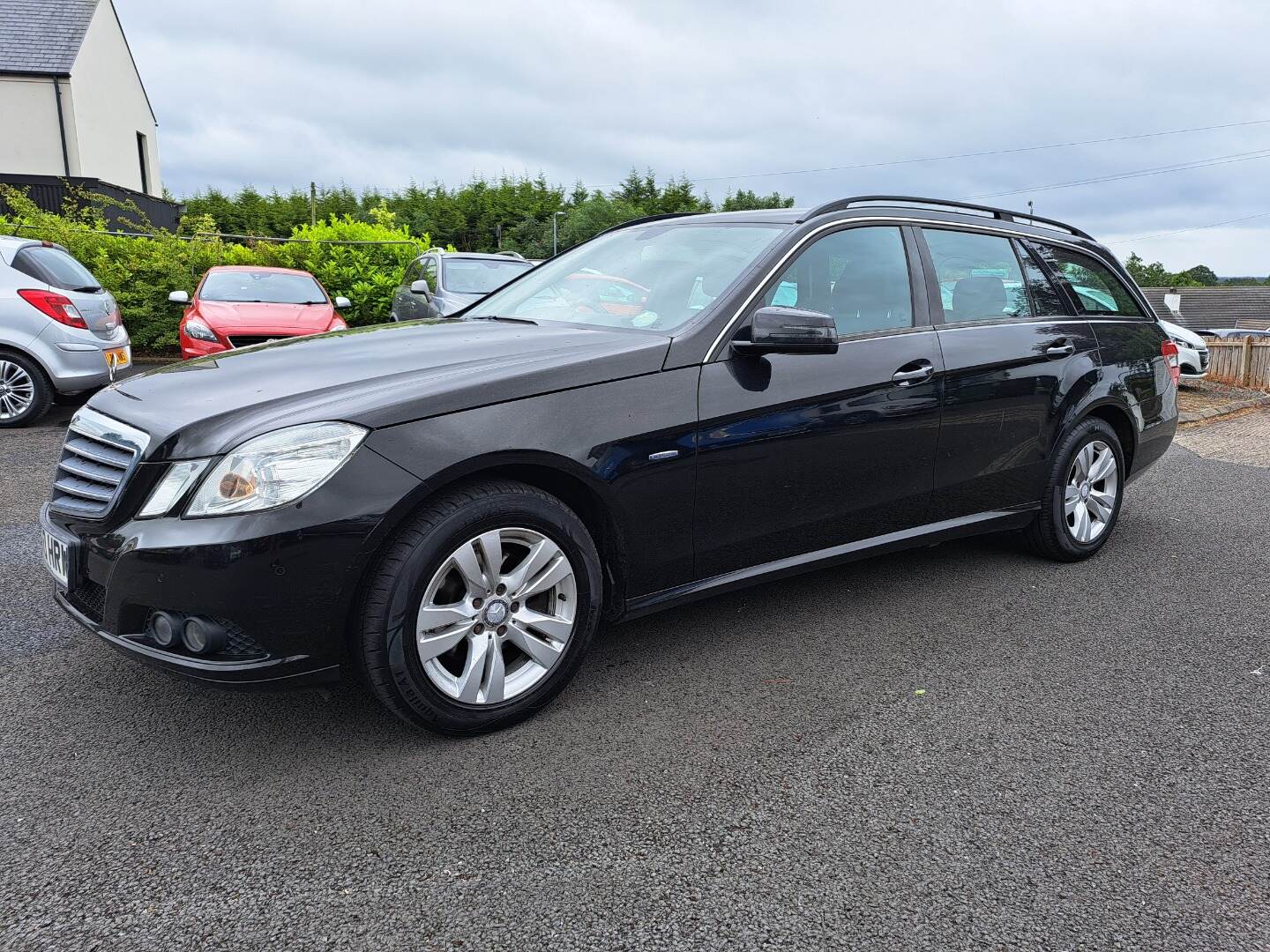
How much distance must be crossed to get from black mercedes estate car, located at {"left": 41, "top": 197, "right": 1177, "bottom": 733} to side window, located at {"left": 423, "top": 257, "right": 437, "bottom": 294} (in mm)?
7199

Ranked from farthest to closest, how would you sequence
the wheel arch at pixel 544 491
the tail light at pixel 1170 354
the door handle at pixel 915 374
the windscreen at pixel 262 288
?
the windscreen at pixel 262 288 → the tail light at pixel 1170 354 → the door handle at pixel 915 374 → the wheel arch at pixel 544 491

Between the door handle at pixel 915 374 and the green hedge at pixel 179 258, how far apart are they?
38.8 ft

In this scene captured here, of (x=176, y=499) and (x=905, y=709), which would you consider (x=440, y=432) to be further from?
(x=905, y=709)

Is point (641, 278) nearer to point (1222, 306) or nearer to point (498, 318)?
point (498, 318)

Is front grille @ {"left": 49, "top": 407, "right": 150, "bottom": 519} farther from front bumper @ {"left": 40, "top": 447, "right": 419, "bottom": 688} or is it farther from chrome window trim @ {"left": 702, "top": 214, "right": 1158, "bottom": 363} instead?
chrome window trim @ {"left": 702, "top": 214, "right": 1158, "bottom": 363}

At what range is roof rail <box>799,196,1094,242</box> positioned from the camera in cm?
376

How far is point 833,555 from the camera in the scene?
3.71 meters

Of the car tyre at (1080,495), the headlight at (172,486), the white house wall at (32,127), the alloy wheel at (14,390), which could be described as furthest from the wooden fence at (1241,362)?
the white house wall at (32,127)

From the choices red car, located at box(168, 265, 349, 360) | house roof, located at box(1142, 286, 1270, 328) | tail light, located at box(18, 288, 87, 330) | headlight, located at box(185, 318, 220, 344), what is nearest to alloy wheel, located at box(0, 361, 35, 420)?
tail light, located at box(18, 288, 87, 330)

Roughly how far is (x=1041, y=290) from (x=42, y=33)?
3279 centimetres

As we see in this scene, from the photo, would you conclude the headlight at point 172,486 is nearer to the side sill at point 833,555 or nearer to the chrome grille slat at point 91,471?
the chrome grille slat at point 91,471

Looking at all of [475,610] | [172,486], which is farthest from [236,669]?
[475,610]

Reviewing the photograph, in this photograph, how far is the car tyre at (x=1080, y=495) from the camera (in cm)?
454

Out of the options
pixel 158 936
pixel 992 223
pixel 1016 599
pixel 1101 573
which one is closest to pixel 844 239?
pixel 992 223
